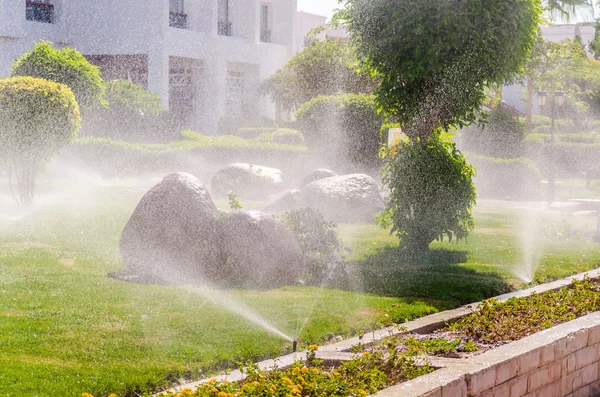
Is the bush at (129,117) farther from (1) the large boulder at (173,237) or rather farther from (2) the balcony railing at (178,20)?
(1) the large boulder at (173,237)

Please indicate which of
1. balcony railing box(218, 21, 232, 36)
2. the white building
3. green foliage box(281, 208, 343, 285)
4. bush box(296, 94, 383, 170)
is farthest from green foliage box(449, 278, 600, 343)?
balcony railing box(218, 21, 232, 36)

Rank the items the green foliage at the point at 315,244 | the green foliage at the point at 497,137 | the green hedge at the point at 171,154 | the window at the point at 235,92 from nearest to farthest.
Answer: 1. the green foliage at the point at 315,244
2. the green hedge at the point at 171,154
3. the green foliage at the point at 497,137
4. the window at the point at 235,92

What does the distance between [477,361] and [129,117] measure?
21.8 meters

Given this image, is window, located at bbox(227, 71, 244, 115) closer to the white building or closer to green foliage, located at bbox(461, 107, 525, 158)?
the white building

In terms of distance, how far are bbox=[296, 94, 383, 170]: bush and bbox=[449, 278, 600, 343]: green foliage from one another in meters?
12.2

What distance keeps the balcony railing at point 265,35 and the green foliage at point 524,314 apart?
101 feet

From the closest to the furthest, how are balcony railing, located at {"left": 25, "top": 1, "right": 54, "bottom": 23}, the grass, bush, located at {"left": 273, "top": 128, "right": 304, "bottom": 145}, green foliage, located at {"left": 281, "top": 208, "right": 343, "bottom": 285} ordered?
the grass, green foliage, located at {"left": 281, "top": 208, "right": 343, "bottom": 285}, bush, located at {"left": 273, "top": 128, "right": 304, "bottom": 145}, balcony railing, located at {"left": 25, "top": 1, "right": 54, "bottom": 23}

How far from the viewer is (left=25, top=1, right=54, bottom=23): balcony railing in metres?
30.1

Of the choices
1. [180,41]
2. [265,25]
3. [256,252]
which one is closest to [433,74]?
[256,252]

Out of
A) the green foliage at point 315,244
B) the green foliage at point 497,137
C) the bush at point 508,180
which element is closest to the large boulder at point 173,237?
the green foliage at point 315,244

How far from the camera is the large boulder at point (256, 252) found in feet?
28.7

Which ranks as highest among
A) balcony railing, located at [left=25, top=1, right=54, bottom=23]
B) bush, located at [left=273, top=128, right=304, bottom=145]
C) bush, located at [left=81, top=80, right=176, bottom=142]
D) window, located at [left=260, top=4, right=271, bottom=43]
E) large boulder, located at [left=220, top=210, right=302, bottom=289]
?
window, located at [left=260, top=4, right=271, bottom=43]

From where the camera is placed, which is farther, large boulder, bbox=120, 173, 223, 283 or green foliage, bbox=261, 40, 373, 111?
green foliage, bbox=261, 40, 373, 111

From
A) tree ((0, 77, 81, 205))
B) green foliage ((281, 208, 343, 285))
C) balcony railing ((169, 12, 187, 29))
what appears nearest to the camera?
green foliage ((281, 208, 343, 285))
